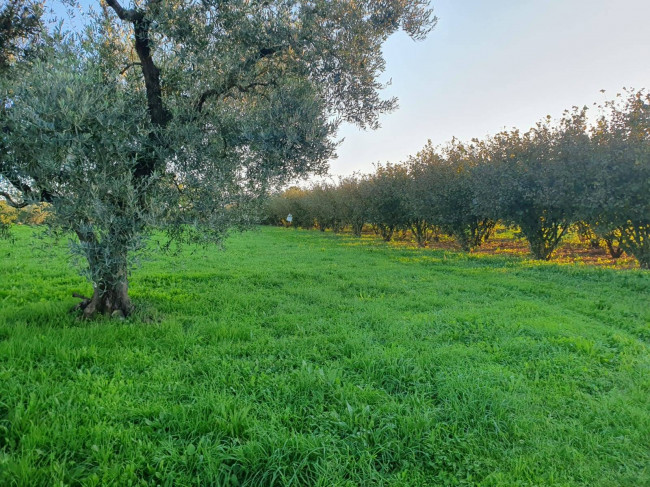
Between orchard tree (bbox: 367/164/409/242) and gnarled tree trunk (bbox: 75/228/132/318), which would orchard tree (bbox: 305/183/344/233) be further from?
gnarled tree trunk (bbox: 75/228/132/318)

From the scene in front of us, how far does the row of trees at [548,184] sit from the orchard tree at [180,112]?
199 centimetres

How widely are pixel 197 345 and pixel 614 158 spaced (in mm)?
16147

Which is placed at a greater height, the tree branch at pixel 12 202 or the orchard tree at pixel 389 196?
the orchard tree at pixel 389 196

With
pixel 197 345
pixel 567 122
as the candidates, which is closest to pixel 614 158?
pixel 567 122

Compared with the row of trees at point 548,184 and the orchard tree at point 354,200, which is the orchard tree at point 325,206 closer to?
the orchard tree at point 354,200

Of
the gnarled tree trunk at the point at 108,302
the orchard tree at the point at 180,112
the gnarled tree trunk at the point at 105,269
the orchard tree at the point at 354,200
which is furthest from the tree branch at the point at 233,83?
the orchard tree at the point at 354,200

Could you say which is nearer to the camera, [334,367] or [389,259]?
[334,367]

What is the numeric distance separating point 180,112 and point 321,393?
508 cm

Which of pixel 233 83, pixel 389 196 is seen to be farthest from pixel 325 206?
pixel 233 83

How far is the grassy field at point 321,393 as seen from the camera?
3127 millimetres

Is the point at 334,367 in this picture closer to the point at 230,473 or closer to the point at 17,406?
the point at 230,473

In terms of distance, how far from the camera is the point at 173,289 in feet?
31.1

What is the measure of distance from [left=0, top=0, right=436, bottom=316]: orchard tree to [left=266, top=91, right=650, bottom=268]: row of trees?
1990 mm

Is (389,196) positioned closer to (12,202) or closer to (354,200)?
(354,200)
